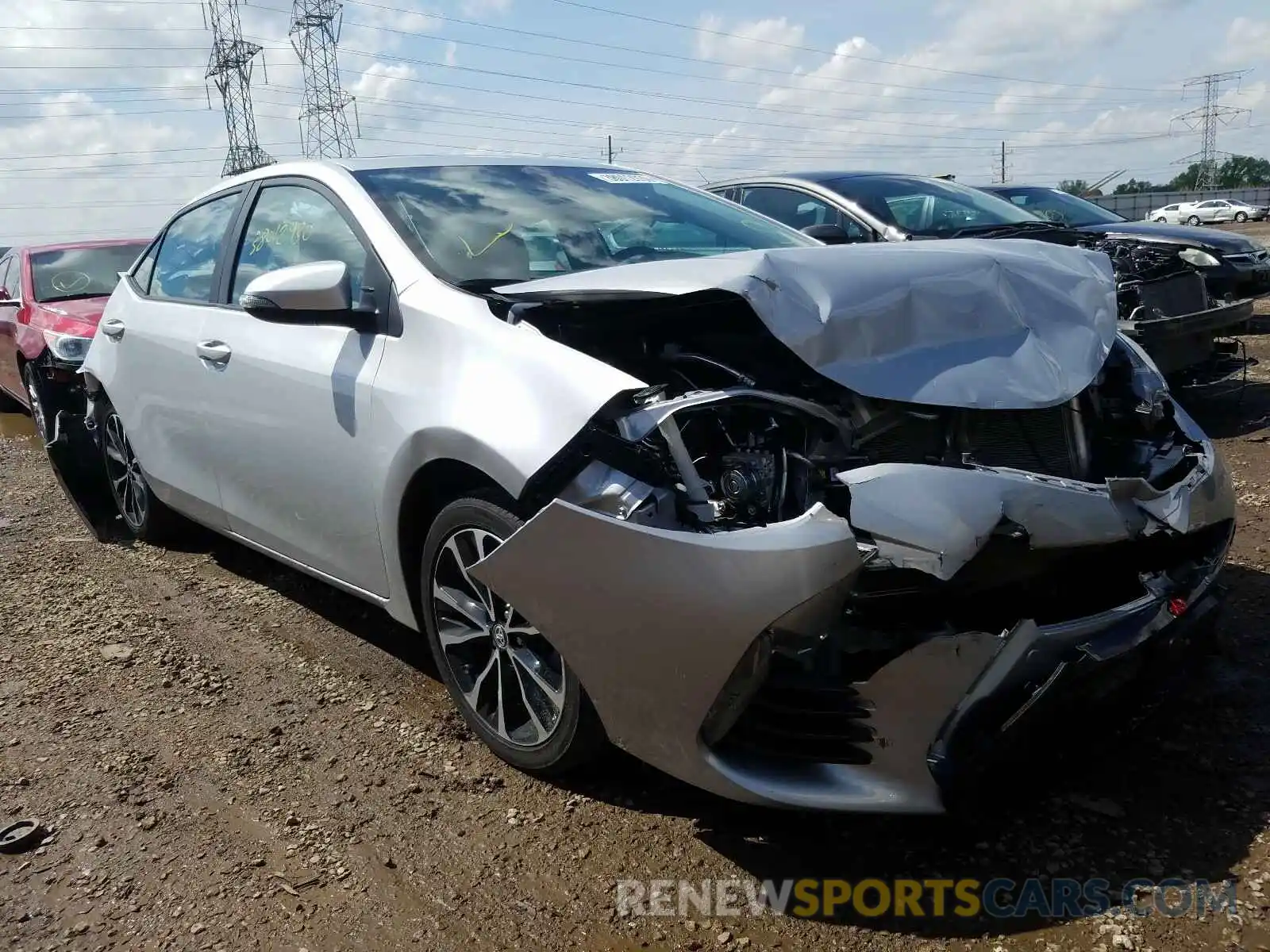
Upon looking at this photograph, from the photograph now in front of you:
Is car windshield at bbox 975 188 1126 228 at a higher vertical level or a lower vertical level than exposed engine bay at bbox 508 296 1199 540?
higher

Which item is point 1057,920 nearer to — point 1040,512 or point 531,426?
point 1040,512

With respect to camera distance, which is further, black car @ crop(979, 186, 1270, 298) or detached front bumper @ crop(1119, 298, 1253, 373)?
black car @ crop(979, 186, 1270, 298)

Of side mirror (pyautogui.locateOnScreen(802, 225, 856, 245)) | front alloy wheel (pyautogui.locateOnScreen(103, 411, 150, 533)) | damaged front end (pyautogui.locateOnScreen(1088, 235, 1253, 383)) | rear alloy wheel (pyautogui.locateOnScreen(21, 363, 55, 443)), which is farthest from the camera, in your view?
rear alloy wheel (pyautogui.locateOnScreen(21, 363, 55, 443))

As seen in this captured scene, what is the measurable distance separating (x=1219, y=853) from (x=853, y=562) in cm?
115

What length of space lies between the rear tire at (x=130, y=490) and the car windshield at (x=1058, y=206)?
6.60 m

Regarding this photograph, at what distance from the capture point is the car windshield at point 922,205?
6.89 m

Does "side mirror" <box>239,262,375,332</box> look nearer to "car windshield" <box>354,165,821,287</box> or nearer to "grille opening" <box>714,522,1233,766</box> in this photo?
"car windshield" <box>354,165,821,287</box>

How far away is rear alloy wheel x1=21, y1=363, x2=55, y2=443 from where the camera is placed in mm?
6164

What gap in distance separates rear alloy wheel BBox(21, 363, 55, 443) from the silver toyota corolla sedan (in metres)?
3.31

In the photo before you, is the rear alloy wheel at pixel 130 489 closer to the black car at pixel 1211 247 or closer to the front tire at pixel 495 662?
the front tire at pixel 495 662

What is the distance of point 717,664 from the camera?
7.27 feet

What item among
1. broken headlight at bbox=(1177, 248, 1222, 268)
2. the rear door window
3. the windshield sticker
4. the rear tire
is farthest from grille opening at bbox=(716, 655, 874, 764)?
broken headlight at bbox=(1177, 248, 1222, 268)

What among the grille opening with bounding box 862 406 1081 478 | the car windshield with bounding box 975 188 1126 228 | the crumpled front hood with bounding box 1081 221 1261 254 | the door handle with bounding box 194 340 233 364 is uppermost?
the car windshield with bounding box 975 188 1126 228

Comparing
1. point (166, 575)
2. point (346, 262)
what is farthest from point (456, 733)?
point (166, 575)
